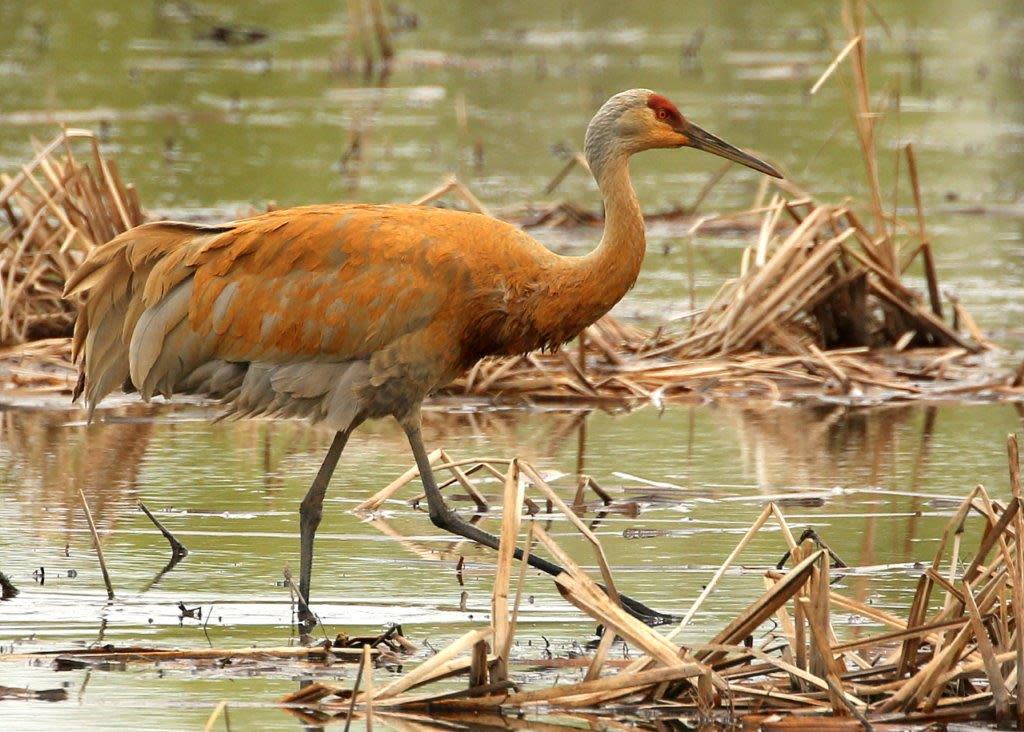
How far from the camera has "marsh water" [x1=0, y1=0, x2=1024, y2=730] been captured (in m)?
6.26

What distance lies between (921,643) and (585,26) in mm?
23085

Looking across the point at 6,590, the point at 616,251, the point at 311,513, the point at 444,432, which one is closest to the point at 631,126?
the point at 616,251

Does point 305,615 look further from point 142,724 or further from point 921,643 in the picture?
point 921,643

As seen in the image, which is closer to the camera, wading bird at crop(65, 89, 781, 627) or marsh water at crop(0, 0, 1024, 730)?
marsh water at crop(0, 0, 1024, 730)

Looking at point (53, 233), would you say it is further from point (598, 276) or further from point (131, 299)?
point (598, 276)

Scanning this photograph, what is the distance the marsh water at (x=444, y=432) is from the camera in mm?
6262

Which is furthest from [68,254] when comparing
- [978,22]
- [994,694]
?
[978,22]

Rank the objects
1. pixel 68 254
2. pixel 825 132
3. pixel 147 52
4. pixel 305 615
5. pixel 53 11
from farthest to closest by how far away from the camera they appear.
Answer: pixel 53 11, pixel 147 52, pixel 825 132, pixel 68 254, pixel 305 615

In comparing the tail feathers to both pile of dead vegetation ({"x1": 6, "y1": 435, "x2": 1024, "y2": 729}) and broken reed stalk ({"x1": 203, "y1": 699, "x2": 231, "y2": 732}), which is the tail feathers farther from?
broken reed stalk ({"x1": 203, "y1": 699, "x2": 231, "y2": 732})

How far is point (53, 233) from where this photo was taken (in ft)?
33.9

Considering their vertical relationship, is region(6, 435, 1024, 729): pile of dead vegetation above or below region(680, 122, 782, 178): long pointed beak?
below

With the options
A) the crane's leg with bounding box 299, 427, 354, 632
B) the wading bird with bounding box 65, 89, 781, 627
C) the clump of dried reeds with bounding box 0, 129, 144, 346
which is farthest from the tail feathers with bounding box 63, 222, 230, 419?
the clump of dried reeds with bounding box 0, 129, 144, 346

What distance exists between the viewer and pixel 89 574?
6656mm

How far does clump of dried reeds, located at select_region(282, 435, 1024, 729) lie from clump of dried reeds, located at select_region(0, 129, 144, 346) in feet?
16.6
